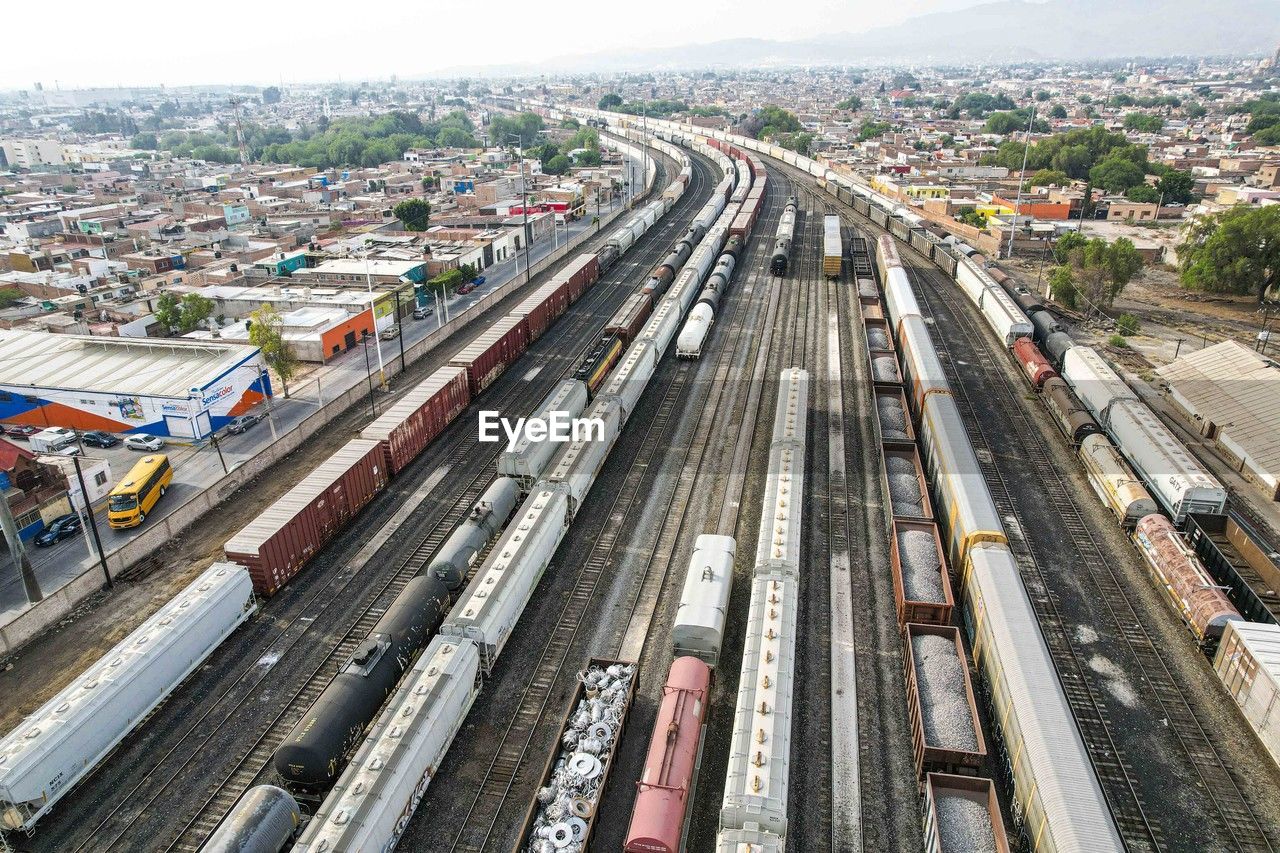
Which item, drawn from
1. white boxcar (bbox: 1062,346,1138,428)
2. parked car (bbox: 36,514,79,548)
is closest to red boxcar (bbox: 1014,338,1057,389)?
white boxcar (bbox: 1062,346,1138,428)

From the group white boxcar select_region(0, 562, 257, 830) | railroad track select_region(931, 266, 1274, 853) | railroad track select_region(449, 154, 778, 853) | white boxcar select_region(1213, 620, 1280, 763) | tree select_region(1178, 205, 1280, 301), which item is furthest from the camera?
tree select_region(1178, 205, 1280, 301)

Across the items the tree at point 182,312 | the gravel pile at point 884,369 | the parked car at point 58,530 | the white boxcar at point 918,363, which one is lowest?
the parked car at point 58,530

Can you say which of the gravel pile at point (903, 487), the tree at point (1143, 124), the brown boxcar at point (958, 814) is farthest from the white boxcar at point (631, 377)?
the tree at point (1143, 124)

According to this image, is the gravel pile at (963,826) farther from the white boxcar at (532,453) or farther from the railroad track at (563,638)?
the white boxcar at (532,453)

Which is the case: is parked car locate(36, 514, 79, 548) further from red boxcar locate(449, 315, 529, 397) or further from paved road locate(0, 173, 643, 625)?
red boxcar locate(449, 315, 529, 397)

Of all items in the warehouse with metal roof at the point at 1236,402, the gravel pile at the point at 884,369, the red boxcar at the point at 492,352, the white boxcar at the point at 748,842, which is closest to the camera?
the white boxcar at the point at 748,842

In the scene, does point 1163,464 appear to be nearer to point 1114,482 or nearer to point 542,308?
point 1114,482

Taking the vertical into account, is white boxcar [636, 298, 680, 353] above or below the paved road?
above
